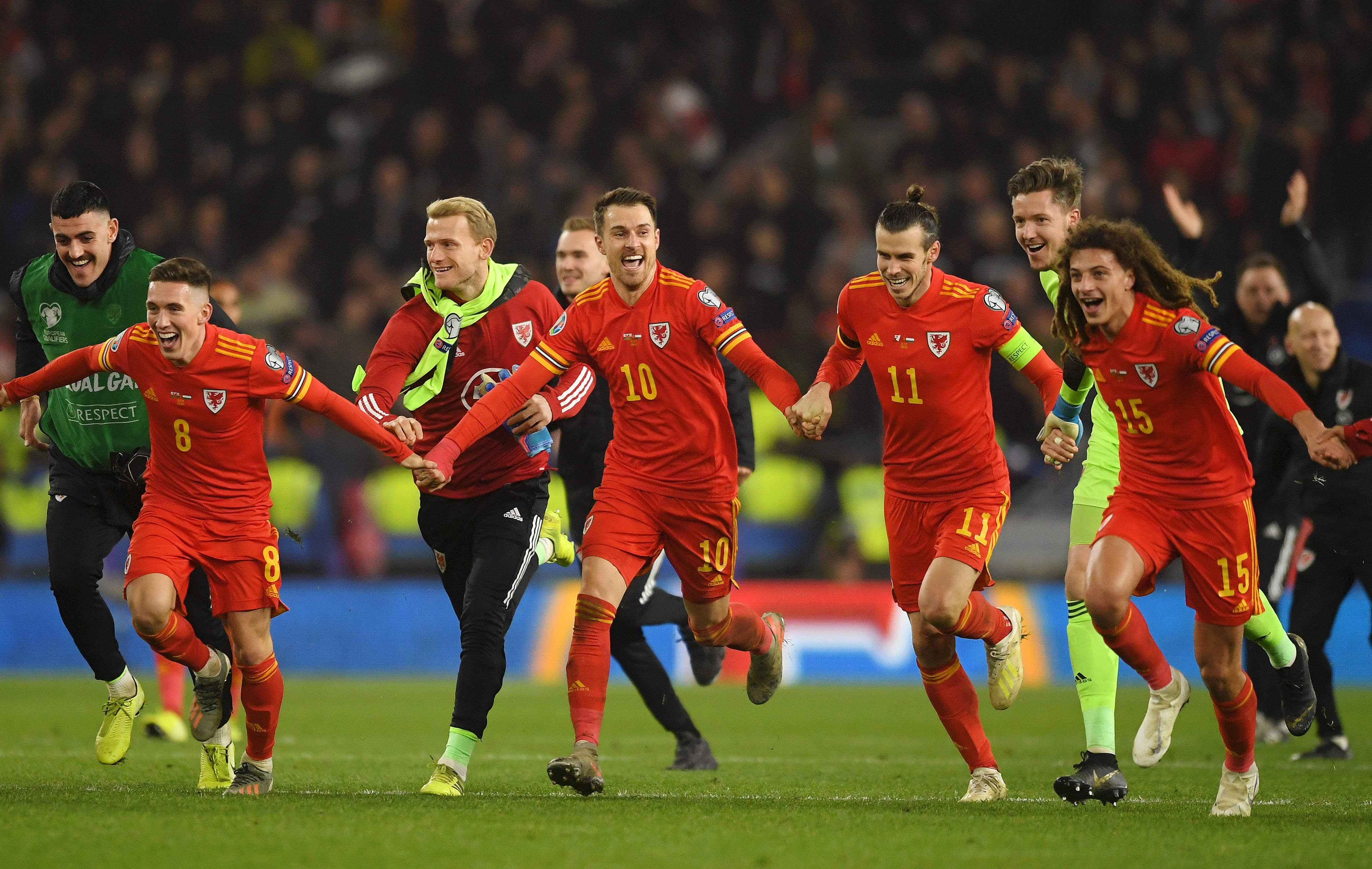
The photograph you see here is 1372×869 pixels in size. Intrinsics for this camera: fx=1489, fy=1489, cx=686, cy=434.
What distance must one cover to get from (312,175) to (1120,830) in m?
14.4

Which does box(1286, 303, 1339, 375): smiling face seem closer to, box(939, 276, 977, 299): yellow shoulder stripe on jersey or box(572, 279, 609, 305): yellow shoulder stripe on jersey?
box(939, 276, 977, 299): yellow shoulder stripe on jersey

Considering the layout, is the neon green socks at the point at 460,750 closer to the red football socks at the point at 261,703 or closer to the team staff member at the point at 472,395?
the team staff member at the point at 472,395

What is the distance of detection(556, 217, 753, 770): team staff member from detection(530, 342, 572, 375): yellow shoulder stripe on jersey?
1.24 m

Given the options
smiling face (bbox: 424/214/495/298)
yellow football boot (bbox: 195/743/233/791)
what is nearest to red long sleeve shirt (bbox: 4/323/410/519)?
smiling face (bbox: 424/214/495/298)

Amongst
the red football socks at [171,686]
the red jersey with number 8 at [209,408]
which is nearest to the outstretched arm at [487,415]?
the red jersey with number 8 at [209,408]

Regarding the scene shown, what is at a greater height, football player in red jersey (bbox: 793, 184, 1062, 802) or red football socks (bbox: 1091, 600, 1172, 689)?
football player in red jersey (bbox: 793, 184, 1062, 802)

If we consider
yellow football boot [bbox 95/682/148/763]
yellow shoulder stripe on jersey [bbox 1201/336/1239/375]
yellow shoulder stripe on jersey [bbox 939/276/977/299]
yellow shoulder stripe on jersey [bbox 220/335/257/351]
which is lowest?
yellow football boot [bbox 95/682/148/763]

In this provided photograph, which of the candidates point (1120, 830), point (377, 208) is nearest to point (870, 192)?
point (377, 208)

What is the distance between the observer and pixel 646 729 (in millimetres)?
10180

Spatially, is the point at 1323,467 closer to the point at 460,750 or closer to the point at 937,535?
the point at 937,535

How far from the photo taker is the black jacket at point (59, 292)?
709 cm

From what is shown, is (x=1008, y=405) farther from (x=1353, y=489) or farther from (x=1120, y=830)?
(x=1120, y=830)

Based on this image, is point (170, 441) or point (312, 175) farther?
point (312, 175)

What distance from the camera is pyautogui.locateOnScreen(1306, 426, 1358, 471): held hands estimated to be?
526 cm
